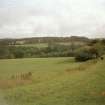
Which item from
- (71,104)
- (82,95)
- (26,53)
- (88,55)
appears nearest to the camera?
(71,104)

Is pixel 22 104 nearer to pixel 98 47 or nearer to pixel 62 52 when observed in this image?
pixel 98 47

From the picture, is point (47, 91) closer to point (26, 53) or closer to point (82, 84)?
point (82, 84)

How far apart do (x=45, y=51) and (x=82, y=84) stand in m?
45.5

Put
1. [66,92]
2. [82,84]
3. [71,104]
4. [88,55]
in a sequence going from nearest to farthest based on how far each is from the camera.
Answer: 1. [71,104]
2. [66,92]
3. [82,84]
4. [88,55]

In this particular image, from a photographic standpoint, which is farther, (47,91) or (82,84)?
(82,84)

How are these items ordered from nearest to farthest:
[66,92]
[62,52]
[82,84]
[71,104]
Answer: [71,104], [66,92], [82,84], [62,52]

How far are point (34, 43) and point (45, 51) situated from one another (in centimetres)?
361

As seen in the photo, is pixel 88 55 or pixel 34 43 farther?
pixel 34 43

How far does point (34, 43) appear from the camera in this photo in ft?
212

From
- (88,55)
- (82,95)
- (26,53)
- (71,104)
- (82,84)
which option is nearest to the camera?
(71,104)

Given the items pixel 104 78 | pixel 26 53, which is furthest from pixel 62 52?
pixel 104 78

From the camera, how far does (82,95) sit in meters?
14.3

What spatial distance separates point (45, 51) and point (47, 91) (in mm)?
46615

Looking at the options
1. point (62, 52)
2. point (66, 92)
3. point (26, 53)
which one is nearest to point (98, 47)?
point (62, 52)
